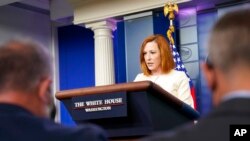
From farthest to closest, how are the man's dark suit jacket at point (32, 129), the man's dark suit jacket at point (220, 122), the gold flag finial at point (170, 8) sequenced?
the gold flag finial at point (170, 8), the man's dark suit jacket at point (32, 129), the man's dark suit jacket at point (220, 122)

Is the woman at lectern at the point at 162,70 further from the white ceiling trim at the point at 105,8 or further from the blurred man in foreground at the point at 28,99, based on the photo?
the white ceiling trim at the point at 105,8

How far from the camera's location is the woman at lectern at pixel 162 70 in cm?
304

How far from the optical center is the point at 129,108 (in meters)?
2.22

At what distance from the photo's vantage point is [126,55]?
6.66 meters

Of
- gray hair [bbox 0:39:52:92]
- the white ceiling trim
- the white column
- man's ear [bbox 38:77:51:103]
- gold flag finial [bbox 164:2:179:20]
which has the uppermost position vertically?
the white ceiling trim

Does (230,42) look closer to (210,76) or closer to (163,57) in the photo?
(210,76)

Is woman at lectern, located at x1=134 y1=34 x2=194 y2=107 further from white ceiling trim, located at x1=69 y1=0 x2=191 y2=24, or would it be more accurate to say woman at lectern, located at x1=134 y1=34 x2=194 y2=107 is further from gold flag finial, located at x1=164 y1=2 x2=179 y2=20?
white ceiling trim, located at x1=69 y1=0 x2=191 y2=24

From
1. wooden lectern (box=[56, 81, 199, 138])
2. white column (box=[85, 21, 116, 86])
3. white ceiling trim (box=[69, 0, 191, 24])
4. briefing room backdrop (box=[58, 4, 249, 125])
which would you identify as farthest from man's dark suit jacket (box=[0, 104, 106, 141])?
white column (box=[85, 21, 116, 86])

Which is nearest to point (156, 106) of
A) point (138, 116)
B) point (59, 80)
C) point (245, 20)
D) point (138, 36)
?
point (138, 116)

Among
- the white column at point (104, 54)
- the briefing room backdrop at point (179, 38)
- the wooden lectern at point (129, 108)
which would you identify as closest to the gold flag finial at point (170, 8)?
the briefing room backdrop at point (179, 38)

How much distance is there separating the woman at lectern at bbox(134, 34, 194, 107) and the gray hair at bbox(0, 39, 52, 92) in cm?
188

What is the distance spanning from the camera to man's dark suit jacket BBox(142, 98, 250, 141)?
2.62 ft

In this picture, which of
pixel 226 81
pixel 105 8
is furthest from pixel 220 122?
pixel 105 8

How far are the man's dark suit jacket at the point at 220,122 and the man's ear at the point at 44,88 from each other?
0.50 meters
